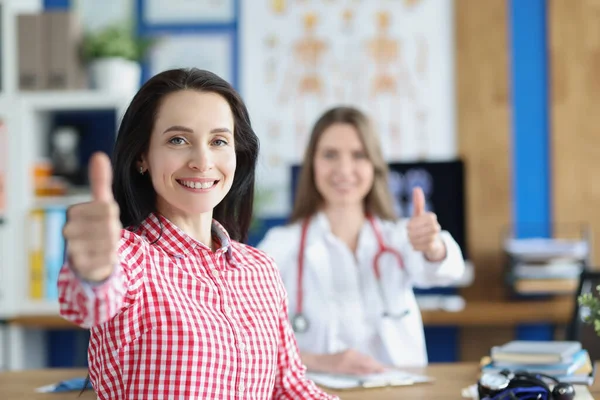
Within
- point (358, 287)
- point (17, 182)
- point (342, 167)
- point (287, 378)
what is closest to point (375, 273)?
point (358, 287)

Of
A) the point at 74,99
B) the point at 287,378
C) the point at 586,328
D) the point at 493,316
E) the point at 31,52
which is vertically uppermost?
the point at 31,52

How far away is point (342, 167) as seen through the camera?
2.29 meters

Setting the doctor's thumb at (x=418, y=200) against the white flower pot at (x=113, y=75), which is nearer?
the doctor's thumb at (x=418, y=200)

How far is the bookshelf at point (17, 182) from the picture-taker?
3428 mm

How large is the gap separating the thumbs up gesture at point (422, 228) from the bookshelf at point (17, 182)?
192 cm

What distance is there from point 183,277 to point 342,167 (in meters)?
1.15

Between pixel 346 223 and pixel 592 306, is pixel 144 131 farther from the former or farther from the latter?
pixel 346 223

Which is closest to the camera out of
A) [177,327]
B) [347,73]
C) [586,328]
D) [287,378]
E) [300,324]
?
[177,327]

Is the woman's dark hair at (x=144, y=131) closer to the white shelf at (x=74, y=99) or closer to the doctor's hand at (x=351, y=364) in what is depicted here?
the doctor's hand at (x=351, y=364)

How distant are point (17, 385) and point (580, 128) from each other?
9.26 feet

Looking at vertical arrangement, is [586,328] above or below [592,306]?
below

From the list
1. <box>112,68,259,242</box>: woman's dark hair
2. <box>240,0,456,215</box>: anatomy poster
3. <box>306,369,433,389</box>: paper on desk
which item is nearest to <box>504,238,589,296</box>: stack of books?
<box>240,0,456,215</box>: anatomy poster

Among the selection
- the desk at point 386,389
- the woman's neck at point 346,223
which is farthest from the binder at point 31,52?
the desk at point 386,389

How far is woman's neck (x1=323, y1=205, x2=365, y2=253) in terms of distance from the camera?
2332 millimetres
